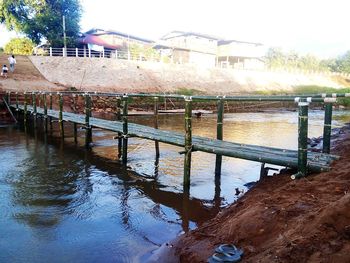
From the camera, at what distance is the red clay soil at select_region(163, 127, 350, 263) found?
292cm

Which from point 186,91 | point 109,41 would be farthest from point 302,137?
point 109,41

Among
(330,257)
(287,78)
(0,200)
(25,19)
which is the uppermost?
(25,19)

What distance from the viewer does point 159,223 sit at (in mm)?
5914

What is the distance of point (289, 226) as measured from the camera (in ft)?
11.6

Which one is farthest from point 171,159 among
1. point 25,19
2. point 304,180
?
point 25,19

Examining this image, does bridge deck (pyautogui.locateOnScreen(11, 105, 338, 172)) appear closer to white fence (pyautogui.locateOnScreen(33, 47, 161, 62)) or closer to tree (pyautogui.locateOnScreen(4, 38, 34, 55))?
white fence (pyautogui.locateOnScreen(33, 47, 161, 62))

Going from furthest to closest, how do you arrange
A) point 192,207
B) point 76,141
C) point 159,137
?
point 76,141 < point 159,137 < point 192,207

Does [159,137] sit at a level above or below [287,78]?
below

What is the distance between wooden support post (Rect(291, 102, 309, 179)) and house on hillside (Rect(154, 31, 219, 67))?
151ft

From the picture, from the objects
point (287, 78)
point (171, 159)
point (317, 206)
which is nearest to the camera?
point (317, 206)

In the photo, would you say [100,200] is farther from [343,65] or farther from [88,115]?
[343,65]

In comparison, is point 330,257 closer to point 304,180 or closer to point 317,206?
point 317,206

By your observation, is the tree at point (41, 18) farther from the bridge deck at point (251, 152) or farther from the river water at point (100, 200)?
the bridge deck at point (251, 152)

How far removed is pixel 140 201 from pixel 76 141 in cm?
740
